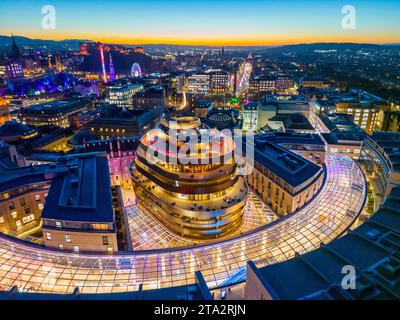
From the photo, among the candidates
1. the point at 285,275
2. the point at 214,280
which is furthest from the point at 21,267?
the point at 285,275

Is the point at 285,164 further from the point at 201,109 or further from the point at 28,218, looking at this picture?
the point at 201,109

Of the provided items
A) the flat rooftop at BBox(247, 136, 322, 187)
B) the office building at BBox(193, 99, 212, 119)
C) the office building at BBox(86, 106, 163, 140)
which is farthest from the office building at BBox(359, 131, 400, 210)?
the office building at BBox(193, 99, 212, 119)

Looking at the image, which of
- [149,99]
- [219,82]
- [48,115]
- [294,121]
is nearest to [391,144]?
[294,121]

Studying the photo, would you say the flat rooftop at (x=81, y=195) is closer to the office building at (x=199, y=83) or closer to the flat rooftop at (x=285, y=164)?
the flat rooftop at (x=285, y=164)

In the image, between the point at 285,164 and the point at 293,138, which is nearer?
the point at 285,164

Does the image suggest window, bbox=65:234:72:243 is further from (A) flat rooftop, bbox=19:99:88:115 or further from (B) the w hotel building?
(A) flat rooftop, bbox=19:99:88:115

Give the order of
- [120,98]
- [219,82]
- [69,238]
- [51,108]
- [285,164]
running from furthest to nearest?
1. [219,82]
2. [120,98]
3. [51,108]
4. [285,164]
5. [69,238]

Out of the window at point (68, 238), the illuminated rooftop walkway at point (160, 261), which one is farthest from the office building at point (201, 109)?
the window at point (68, 238)
